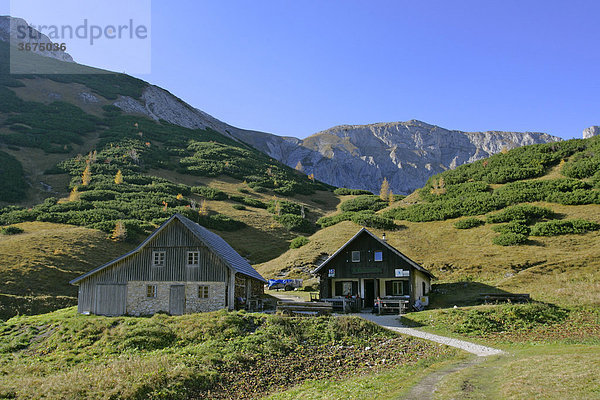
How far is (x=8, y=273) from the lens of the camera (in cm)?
3900

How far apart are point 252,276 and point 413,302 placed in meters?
12.2

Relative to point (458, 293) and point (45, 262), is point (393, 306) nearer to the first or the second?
point (458, 293)

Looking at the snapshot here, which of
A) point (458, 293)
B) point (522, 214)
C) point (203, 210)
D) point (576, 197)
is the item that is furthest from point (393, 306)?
point (203, 210)

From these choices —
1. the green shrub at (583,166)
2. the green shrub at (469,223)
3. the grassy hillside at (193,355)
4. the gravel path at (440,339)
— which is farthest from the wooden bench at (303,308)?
the green shrub at (583,166)

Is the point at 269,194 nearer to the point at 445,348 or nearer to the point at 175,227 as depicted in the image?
the point at 175,227

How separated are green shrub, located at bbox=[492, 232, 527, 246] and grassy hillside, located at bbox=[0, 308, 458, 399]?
2680 centimetres

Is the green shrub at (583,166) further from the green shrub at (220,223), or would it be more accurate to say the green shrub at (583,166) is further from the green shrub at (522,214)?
the green shrub at (220,223)

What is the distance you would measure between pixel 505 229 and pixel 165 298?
113ft

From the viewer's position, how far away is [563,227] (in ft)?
150

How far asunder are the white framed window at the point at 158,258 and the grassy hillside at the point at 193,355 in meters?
4.78

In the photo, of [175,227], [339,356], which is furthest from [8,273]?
[339,356]

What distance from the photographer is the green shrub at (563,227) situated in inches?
1761

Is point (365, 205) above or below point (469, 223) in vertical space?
above

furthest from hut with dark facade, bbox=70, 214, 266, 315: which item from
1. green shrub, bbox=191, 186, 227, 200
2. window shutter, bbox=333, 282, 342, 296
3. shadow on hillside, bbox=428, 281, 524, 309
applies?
green shrub, bbox=191, 186, 227, 200
